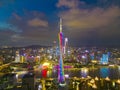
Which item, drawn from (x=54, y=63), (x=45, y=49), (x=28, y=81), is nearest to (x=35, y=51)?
(x=45, y=49)

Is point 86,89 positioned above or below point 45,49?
below

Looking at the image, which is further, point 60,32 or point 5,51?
point 5,51

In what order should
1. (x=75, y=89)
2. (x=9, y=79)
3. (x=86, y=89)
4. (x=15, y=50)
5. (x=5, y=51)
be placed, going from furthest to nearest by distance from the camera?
(x=15, y=50), (x=5, y=51), (x=9, y=79), (x=86, y=89), (x=75, y=89)

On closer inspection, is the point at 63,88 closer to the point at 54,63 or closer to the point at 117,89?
the point at 117,89

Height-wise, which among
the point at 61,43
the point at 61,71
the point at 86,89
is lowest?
the point at 86,89

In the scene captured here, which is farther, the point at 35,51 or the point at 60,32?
the point at 35,51

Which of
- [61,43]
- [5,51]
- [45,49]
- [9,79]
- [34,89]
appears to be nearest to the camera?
[61,43]

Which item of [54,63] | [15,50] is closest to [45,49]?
[15,50]

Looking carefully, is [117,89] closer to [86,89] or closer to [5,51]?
[86,89]

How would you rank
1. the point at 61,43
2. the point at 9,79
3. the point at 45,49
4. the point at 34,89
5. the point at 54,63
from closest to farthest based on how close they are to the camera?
the point at 61,43, the point at 34,89, the point at 9,79, the point at 54,63, the point at 45,49
